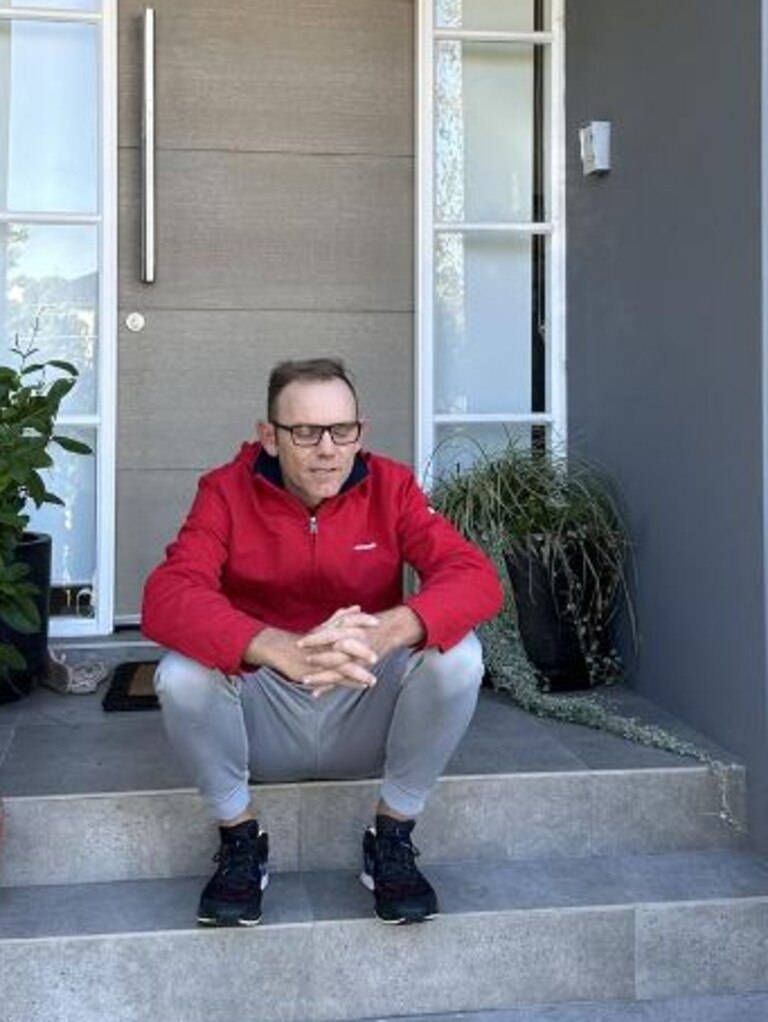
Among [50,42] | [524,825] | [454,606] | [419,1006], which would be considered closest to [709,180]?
[454,606]

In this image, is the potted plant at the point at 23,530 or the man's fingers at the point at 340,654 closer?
the man's fingers at the point at 340,654

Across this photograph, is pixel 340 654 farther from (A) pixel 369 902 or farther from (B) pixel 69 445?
(B) pixel 69 445

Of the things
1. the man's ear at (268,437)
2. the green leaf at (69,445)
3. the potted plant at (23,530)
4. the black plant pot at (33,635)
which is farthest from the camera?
the black plant pot at (33,635)

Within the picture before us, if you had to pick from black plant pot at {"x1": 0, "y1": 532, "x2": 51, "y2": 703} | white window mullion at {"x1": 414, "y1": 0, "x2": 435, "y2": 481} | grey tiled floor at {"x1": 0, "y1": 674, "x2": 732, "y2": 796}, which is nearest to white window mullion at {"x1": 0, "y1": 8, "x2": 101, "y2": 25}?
white window mullion at {"x1": 414, "y1": 0, "x2": 435, "y2": 481}

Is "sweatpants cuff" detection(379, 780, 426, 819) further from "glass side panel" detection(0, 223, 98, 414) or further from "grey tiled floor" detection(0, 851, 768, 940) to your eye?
"glass side panel" detection(0, 223, 98, 414)

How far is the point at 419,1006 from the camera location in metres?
2.18

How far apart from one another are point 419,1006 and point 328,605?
28.6 inches

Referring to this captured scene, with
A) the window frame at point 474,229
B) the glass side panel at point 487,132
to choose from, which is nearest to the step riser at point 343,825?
the window frame at point 474,229

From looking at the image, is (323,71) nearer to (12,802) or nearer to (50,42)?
(50,42)

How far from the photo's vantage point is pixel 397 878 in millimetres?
2150

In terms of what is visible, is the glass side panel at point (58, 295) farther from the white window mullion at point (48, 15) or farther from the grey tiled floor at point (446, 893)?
the grey tiled floor at point (446, 893)

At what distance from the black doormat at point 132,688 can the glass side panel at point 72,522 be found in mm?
426

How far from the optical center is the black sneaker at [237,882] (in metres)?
2.11

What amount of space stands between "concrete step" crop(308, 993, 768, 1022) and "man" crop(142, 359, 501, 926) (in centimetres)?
22
